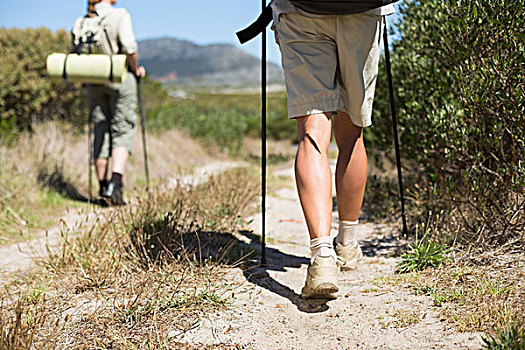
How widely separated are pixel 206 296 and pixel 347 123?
→ 112 cm

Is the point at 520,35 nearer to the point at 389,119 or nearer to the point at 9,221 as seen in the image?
the point at 389,119

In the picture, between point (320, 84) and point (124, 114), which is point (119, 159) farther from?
point (320, 84)

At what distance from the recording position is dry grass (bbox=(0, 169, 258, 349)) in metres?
1.85

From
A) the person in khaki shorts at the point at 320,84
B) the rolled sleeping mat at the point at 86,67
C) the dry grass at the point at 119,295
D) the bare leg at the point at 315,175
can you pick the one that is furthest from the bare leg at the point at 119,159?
the bare leg at the point at 315,175

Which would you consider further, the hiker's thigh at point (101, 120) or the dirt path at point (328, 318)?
the hiker's thigh at point (101, 120)

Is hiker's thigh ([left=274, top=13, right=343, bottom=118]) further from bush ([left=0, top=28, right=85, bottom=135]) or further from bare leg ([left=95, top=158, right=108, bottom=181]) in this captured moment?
bush ([left=0, top=28, right=85, bottom=135])

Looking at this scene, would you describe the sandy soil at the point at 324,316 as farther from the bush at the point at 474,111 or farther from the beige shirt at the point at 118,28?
the beige shirt at the point at 118,28

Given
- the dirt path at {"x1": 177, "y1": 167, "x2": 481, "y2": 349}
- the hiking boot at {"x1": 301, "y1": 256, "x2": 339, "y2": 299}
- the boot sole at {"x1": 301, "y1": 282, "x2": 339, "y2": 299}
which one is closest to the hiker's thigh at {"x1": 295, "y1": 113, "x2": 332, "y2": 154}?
the hiking boot at {"x1": 301, "y1": 256, "x2": 339, "y2": 299}

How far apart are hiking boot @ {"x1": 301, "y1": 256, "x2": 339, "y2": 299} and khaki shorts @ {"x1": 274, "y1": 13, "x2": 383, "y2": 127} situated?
0.66 metres

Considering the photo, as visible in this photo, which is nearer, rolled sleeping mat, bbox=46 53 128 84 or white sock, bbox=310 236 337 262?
white sock, bbox=310 236 337 262

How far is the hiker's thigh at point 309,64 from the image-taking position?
88.7 inches

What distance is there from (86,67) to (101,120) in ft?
2.35

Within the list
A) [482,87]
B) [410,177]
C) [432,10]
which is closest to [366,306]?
[482,87]

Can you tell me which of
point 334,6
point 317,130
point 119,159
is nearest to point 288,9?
point 334,6
